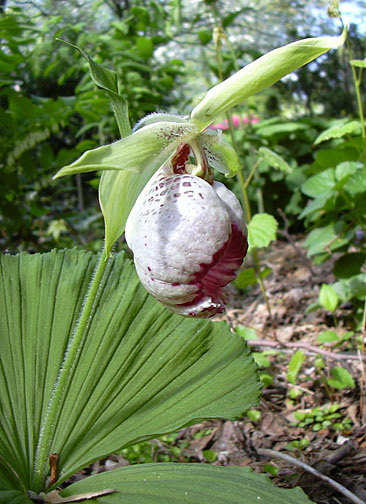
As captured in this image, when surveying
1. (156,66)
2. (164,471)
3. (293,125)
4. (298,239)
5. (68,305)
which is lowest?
(298,239)

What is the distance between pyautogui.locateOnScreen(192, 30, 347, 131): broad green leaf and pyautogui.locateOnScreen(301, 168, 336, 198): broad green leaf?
3.77ft

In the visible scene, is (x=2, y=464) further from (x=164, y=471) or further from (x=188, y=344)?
(x=188, y=344)

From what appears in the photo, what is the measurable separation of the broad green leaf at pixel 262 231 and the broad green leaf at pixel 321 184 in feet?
0.84

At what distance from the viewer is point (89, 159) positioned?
64 centimetres

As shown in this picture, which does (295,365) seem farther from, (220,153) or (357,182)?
(220,153)

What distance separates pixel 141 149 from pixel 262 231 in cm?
92

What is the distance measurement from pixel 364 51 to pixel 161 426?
223 inches

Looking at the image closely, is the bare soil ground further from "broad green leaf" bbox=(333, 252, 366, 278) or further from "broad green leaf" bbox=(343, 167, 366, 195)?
"broad green leaf" bbox=(343, 167, 366, 195)

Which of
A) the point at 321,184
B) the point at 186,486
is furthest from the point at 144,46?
the point at 186,486

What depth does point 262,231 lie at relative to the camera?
1.58m

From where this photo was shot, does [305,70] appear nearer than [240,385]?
No

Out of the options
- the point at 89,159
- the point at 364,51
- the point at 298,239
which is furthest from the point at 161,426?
the point at 364,51

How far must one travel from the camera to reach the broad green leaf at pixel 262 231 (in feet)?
5.01

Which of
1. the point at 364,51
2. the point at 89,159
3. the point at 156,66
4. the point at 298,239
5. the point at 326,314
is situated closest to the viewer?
the point at 89,159
